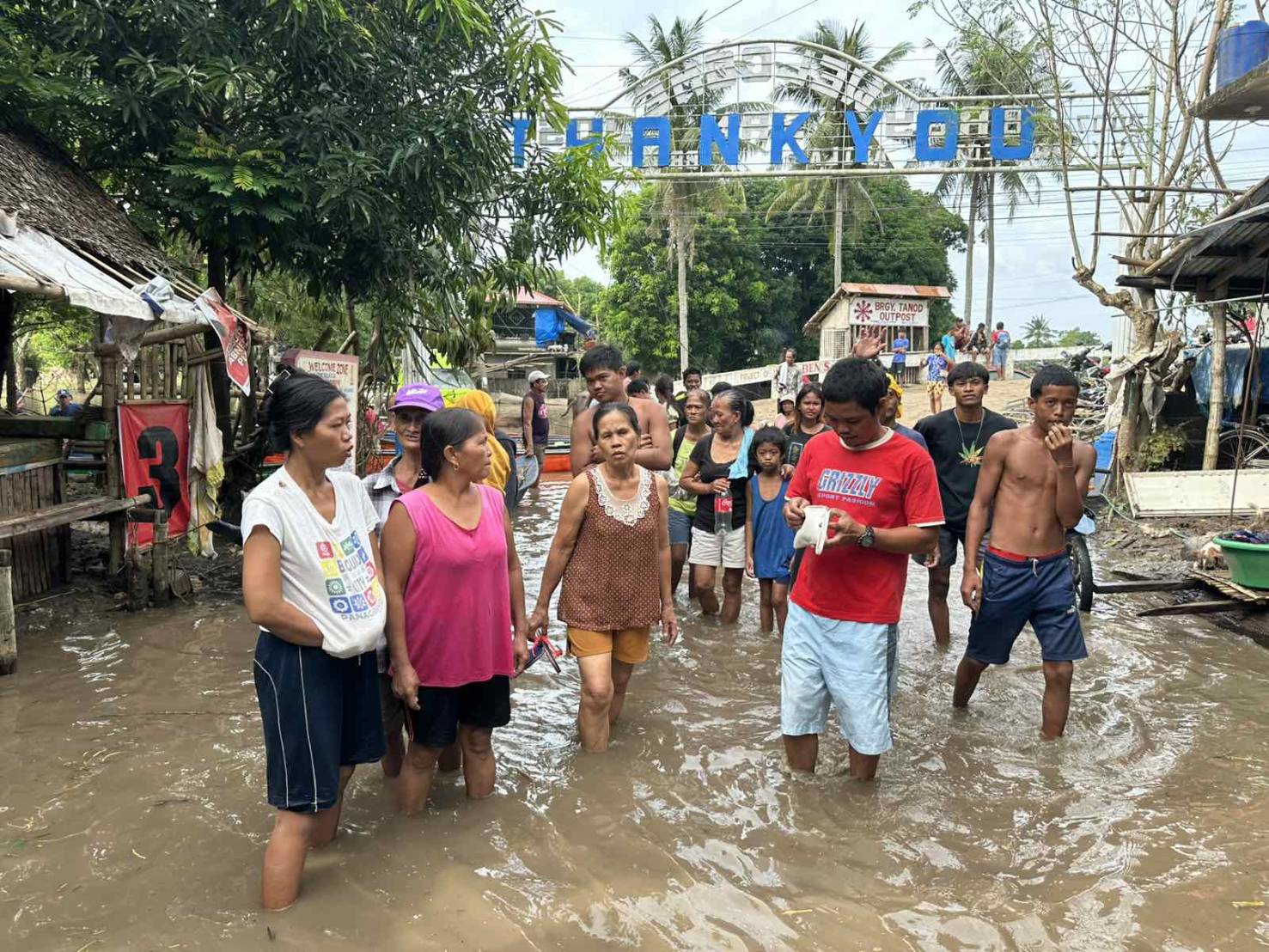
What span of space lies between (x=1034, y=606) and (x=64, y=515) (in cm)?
620

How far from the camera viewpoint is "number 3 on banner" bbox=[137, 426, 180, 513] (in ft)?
25.0

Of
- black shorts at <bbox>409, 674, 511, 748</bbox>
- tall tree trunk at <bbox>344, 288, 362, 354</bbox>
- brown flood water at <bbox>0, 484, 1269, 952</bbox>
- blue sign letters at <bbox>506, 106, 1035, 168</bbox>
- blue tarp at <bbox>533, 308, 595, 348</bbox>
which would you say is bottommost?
brown flood water at <bbox>0, 484, 1269, 952</bbox>

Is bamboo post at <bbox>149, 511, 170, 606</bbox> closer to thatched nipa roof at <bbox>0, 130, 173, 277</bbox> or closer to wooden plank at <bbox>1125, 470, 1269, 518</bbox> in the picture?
thatched nipa roof at <bbox>0, 130, 173, 277</bbox>

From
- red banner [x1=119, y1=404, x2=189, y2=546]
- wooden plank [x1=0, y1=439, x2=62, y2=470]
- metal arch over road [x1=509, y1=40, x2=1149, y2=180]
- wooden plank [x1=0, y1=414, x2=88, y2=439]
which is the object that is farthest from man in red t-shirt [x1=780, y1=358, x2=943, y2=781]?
metal arch over road [x1=509, y1=40, x2=1149, y2=180]

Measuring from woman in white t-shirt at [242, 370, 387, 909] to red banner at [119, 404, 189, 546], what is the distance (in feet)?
16.9

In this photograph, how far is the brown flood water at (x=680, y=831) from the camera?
3.09 m

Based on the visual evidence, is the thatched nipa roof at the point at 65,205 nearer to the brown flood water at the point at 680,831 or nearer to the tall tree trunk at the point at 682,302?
the brown flood water at the point at 680,831

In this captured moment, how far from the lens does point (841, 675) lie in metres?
3.89

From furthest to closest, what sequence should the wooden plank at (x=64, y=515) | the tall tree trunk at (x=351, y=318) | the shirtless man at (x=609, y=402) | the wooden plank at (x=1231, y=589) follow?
the tall tree trunk at (x=351, y=318)
the wooden plank at (x=1231, y=589)
the wooden plank at (x=64, y=515)
the shirtless man at (x=609, y=402)

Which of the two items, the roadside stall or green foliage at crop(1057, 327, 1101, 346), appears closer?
the roadside stall

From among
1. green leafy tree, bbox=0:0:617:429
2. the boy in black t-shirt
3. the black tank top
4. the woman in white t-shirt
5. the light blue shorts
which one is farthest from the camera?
the black tank top

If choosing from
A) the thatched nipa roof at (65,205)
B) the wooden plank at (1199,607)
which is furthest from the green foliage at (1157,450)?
the thatched nipa roof at (65,205)

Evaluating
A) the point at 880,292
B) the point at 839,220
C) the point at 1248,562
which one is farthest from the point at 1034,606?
the point at 839,220

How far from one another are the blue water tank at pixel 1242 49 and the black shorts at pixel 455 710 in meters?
7.68
